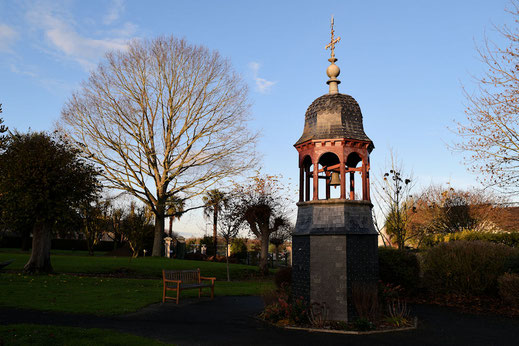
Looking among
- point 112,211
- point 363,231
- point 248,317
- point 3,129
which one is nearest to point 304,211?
point 363,231

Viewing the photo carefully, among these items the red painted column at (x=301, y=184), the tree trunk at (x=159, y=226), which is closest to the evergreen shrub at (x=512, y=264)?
the red painted column at (x=301, y=184)

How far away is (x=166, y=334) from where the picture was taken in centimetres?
866

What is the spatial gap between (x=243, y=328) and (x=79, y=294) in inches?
289

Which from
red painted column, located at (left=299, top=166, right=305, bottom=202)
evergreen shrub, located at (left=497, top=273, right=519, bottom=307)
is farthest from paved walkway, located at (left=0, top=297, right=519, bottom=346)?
red painted column, located at (left=299, top=166, right=305, bottom=202)

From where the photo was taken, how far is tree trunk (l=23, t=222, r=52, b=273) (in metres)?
20.4

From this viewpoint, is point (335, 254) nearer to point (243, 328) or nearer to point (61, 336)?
point (243, 328)

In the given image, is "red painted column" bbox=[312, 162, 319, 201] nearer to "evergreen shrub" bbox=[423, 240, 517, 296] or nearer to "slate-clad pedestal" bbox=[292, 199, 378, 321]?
"slate-clad pedestal" bbox=[292, 199, 378, 321]

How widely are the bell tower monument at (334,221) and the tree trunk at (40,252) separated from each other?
1557 centimetres

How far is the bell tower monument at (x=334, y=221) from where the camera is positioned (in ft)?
34.2

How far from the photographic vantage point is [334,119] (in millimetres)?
11883

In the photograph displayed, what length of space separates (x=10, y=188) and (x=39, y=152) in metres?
2.25

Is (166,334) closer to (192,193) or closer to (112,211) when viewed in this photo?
(192,193)

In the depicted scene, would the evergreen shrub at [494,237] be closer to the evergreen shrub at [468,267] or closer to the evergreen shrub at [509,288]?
the evergreen shrub at [468,267]

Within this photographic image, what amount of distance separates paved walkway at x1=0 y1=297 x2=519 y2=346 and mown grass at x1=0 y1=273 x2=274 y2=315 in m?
0.73
